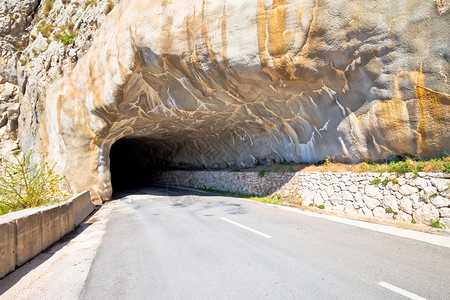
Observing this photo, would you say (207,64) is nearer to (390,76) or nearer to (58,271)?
(390,76)

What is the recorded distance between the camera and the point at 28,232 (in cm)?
471

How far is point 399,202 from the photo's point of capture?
654cm

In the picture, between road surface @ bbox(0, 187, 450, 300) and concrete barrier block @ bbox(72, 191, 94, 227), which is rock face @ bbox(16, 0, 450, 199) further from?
concrete barrier block @ bbox(72, 191, 94, 227)

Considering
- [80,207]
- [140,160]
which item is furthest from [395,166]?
[140,160]

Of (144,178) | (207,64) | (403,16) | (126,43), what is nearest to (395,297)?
(403,16)

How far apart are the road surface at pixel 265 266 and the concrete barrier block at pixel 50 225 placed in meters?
1.19

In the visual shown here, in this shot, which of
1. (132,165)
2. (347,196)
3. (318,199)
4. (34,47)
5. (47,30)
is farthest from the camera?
(132,165)

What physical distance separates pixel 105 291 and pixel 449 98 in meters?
8.87

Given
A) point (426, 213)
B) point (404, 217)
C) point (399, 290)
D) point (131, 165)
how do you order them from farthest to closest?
1. point (131, 165)
2. point (404, 217)
3. point (426, 213)
4. point (399, 290)

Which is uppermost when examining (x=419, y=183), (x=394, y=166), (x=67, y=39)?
(x=67, y=39)

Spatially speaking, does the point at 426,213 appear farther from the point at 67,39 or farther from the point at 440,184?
the point at 67,39

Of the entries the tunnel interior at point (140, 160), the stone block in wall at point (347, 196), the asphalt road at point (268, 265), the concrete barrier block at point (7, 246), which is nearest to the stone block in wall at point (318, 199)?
the stone block in wall at point (347, 196)

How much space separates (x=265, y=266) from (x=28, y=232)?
4867mm

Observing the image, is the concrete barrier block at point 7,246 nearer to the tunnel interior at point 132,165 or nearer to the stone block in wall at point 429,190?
the stone block in wall at point 429,190
